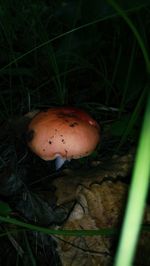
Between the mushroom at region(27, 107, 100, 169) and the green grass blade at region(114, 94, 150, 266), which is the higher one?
the green grass blade at region(114, 94, 150, 266)

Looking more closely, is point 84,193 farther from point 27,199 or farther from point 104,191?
point 27,199

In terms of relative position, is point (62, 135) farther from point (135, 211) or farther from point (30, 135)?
point (135, 211)

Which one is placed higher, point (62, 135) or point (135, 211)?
point (135, 211)

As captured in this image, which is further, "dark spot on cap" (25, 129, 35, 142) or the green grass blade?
"dark spot on cap" (25, 129, 35, 142)

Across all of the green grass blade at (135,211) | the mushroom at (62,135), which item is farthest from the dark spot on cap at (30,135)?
the green grass blade at (135,211)

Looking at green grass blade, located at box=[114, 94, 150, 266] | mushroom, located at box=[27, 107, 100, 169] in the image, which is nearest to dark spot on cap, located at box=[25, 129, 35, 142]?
mushroom, located at box=[27, 107, 100, 169]

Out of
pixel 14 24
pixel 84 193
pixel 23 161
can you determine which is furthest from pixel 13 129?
pixel 14 24

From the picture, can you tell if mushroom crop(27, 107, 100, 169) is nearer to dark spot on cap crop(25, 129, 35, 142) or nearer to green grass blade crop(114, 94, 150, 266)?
dark spot on cap crop(25, 129, 35, 142)

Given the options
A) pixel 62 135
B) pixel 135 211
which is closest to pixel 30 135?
pixel 62 135
